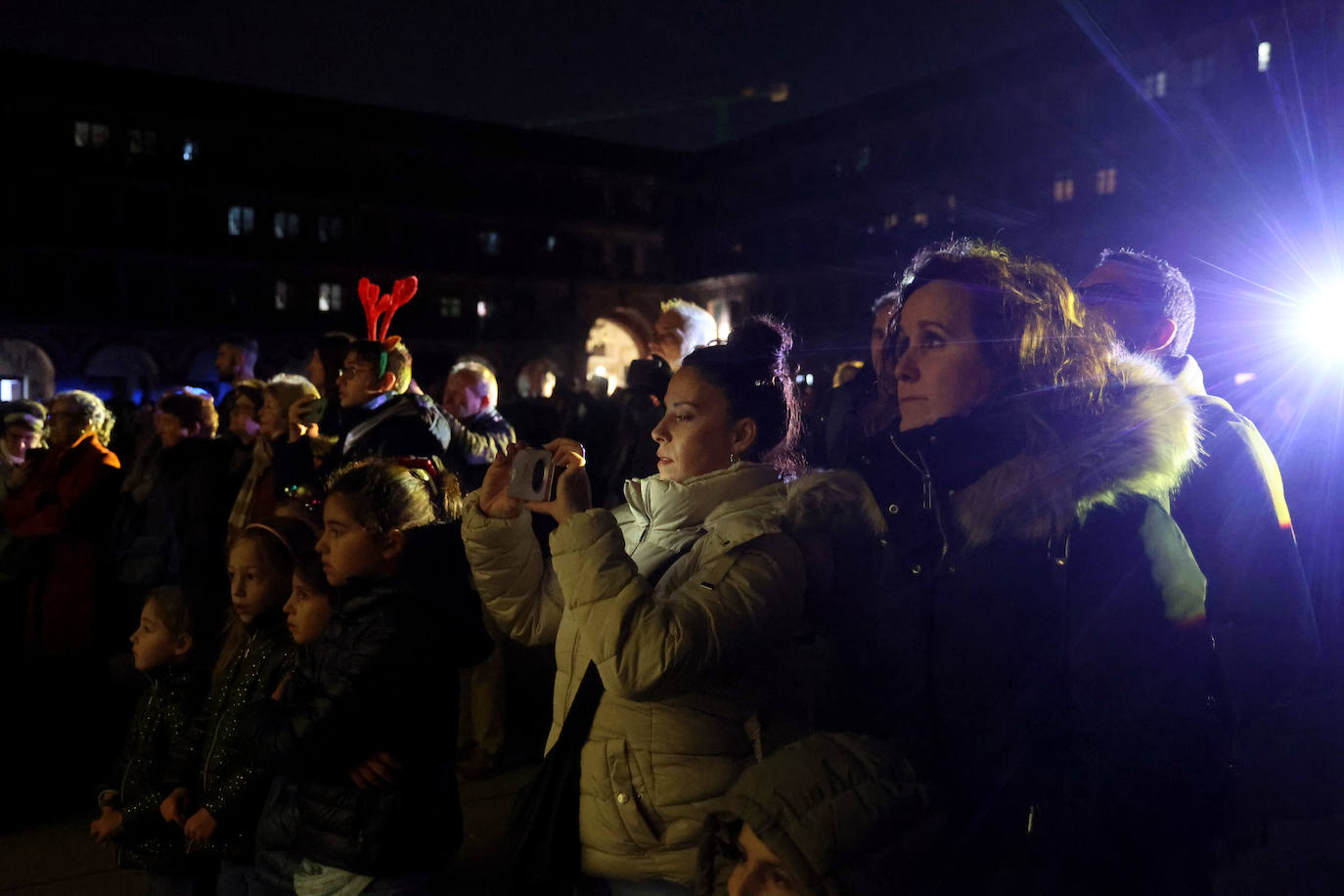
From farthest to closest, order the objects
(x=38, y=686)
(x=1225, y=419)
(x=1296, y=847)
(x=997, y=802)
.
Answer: (x=38, y=686)
(x=1296, y=847)
(x=1225, y=419)
(x=997, y=802)

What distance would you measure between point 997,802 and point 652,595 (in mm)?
725

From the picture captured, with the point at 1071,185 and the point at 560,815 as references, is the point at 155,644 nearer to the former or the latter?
the point at 560,815

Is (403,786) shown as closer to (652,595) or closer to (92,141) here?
(652,595)

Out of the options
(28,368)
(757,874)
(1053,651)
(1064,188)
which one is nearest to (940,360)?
(1053,651)

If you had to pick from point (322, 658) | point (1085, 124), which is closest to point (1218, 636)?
point (322, 658)

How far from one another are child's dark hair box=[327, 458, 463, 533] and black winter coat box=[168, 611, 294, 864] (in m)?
0.56

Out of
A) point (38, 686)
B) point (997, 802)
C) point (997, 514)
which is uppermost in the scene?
point (997, 514)

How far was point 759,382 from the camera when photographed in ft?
8.60

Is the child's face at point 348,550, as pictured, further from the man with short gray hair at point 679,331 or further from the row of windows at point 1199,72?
the row of windows at point 1199,72

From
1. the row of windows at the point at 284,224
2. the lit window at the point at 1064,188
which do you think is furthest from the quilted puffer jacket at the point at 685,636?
the row of windows at the point at 284,224

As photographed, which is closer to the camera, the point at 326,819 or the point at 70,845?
the point at 326,819

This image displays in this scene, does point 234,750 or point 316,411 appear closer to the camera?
point 234,750

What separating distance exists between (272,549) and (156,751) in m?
0.68

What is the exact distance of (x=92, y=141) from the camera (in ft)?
138
